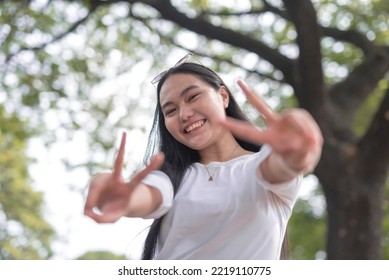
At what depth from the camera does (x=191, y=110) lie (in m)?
1.77

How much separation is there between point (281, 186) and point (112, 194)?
15.5 inches

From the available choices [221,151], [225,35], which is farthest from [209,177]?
[225,35]

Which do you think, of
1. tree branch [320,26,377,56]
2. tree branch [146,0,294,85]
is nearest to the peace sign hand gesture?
tree branch [146,0,294,85]

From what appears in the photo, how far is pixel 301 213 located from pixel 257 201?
809 cm

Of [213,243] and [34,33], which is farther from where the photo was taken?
[34,33]

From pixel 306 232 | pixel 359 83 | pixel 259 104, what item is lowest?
pixel 306 232

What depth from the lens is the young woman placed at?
4.53 feet

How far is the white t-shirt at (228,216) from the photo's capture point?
63.9 inches

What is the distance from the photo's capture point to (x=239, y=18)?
6.82 metres

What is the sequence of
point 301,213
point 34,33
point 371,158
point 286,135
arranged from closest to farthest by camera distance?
1. point 286,135
2. point 371,158
3. point 34,33
4. point 301,213

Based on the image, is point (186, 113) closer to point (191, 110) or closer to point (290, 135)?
point (191, 110)

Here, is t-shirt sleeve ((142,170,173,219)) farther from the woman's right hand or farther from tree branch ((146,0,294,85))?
tree branch ((146,0,294,85))
